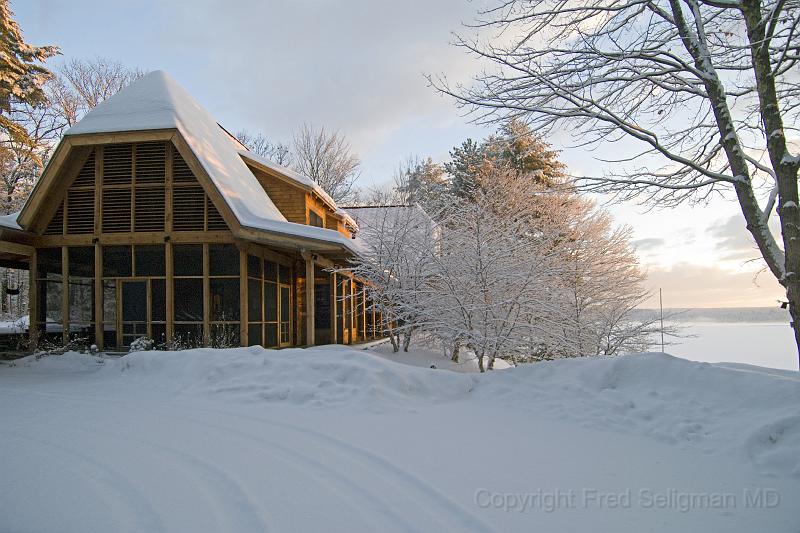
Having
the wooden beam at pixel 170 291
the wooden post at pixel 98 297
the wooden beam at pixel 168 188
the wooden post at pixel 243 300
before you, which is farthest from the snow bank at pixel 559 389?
the wooden beam at pixel 168 188

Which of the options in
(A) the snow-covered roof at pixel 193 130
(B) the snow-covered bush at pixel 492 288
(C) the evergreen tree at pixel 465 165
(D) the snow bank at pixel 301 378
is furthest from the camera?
(C) the evergreen tree at pixel 465 165

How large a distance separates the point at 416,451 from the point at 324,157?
32.8 meters

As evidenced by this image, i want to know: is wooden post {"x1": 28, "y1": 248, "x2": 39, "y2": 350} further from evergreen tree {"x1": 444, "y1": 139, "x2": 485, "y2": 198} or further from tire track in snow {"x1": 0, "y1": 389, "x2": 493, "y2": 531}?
evergreen tree {"x1": 444, "y1": 139, "x2": 485, "y2": 198}

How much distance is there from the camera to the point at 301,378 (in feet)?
24.1

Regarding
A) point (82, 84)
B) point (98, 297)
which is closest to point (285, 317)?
point (98, 297)

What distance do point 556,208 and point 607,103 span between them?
12907mm

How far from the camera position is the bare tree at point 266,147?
35.9m

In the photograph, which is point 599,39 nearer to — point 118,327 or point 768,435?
point 768,435

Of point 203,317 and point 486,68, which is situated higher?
point 486,68

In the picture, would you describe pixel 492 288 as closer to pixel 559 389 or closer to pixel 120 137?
pixel 559 389

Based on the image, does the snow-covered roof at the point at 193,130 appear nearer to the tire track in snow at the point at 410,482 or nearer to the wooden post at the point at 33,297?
the wooden post at the point at 33,297

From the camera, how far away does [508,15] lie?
20.8 feet

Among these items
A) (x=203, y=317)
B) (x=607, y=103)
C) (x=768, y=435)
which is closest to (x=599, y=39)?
(x=607, y=103)

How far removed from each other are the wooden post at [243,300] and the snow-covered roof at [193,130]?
3.87ft
